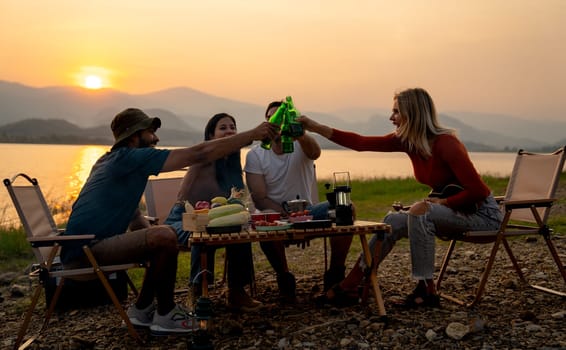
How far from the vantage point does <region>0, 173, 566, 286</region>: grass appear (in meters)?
7.36

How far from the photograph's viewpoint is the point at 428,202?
13.5ft

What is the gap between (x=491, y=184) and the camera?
16219 mm

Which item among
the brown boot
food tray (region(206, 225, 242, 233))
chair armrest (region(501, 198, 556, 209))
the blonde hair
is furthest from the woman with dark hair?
chair armrest (region(501, 198, 556, 209))

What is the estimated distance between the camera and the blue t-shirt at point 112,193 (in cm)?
371

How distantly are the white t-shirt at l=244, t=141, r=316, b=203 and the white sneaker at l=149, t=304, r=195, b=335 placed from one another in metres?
1.37

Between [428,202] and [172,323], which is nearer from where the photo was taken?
[172,323]

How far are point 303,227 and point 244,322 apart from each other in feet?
2.78

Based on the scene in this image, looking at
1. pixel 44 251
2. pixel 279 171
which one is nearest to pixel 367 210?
pixel 279 171

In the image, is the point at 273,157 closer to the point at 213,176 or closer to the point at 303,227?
the point at 213,176

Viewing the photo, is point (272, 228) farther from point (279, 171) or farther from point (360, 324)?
point (279, 171)

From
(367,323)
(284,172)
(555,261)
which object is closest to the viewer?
(367,323)

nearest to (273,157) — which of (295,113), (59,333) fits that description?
(295,113)

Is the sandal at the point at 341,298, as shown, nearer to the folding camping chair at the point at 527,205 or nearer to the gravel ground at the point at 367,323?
the gravel ground at the point at 367,323

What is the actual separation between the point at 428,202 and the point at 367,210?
813 centimetres
